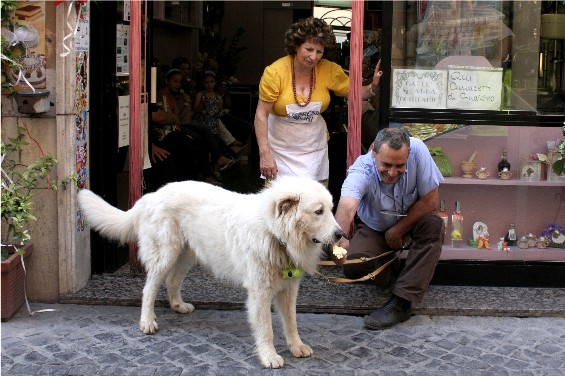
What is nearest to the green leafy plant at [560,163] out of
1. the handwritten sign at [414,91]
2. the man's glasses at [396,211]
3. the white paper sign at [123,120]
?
the handwritten sign at [414,91]

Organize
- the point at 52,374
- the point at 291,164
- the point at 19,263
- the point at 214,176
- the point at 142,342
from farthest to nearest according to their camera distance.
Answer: the point at 214,176 < the point at 291,164 < the point at 19,263 < the point at 142,342 < the point at 52,374

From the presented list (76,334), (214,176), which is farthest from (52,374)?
(214,176)

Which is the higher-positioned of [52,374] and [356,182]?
[356,182]

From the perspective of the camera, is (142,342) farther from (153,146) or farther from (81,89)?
(153,146)

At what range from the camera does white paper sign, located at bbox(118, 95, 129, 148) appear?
20.9 feet

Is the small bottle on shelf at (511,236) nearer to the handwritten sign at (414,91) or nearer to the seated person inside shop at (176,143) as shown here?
the handwritten sign at (414,91)

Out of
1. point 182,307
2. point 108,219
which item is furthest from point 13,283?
point 182,307

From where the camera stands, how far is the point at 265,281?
4.81 m

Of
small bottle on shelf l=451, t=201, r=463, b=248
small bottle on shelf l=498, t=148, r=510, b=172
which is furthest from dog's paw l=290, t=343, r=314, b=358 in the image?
small bottle on shelf l=498, t=148, r=510, b=172

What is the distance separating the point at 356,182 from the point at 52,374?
2.17m

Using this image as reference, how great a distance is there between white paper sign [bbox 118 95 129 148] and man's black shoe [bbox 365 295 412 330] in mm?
2375

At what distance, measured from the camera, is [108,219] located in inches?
218

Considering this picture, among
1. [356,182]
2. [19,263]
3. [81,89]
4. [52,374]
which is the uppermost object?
[81,89]

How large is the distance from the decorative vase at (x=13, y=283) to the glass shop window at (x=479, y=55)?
9.43 ft
